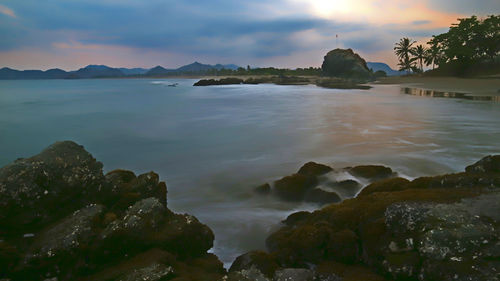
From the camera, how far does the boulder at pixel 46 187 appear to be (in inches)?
156

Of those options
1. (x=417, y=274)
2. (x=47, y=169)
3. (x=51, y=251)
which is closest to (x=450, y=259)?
(x=417, y=274)

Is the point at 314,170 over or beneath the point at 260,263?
over

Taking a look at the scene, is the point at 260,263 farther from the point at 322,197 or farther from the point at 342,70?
the point at 342,70

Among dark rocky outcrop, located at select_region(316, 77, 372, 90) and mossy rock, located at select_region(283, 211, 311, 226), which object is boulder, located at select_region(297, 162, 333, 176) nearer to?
mossy rock, located at select_region(283, 211, 311, 226)

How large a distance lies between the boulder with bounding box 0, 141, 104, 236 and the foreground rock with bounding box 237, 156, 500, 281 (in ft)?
9.98

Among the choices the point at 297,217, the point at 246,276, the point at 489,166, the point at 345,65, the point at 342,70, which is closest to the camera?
the point at 246,276

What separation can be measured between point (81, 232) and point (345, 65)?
99.3 metres

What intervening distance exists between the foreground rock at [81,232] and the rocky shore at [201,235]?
13mm

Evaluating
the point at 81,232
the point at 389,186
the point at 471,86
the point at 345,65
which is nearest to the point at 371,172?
the point at 389,186

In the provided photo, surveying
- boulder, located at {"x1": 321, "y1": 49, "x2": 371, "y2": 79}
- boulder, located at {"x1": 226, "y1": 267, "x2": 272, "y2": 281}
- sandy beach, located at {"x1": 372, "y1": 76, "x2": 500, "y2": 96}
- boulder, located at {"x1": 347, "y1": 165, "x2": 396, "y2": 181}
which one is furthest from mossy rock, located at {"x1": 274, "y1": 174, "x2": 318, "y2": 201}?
boulder, located at {"x1": 321, "y1": 49, "x2": 371, "y2": 79}

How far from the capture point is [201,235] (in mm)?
4523

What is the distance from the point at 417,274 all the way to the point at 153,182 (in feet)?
14.0

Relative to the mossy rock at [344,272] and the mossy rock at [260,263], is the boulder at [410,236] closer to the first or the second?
the mossy rock at [344,272]

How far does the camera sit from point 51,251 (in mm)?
3549
